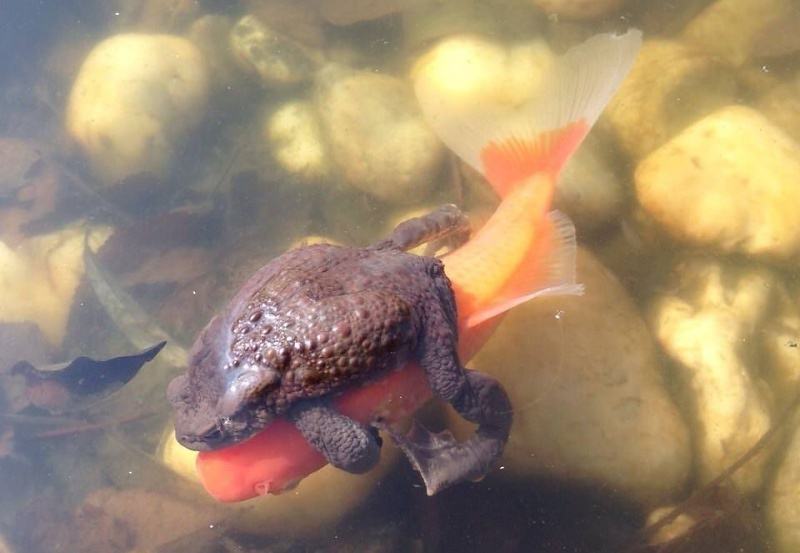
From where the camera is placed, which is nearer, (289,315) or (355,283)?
(289,315)

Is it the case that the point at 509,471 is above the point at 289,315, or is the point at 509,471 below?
below

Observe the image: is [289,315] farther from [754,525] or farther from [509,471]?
[754,525]

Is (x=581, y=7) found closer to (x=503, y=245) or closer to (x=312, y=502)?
(x=503, y=245)

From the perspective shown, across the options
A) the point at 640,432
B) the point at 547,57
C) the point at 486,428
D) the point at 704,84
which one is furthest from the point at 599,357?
the point at 547,57

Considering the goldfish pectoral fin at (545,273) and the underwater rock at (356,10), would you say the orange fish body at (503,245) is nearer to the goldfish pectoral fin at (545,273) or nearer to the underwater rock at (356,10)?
the goldfish pectoral fin at (545,273)


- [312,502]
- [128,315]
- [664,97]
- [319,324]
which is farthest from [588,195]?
[128,315]

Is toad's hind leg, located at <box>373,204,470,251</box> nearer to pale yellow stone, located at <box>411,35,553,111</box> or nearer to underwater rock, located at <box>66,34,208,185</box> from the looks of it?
pale yellow stone, located at <box>411,35,553,111</box>
